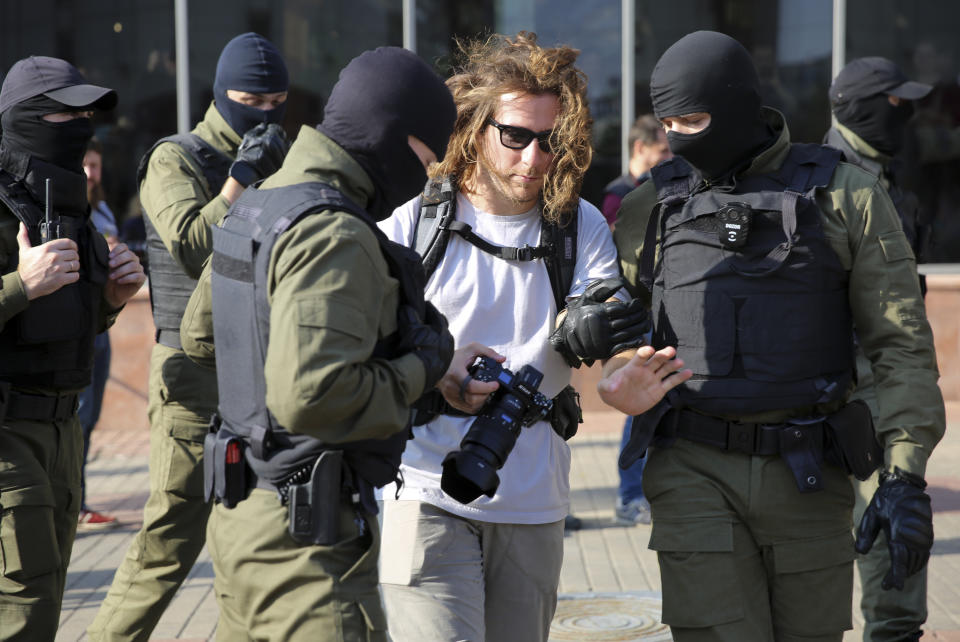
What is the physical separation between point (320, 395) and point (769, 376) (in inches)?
54.8

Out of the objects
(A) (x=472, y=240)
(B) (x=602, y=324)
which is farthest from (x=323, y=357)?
(A) (x=472, y=240)

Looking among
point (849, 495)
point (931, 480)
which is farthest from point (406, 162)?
point (931, 480)

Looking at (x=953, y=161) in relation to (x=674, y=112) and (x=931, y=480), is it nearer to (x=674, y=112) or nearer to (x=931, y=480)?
(x=931, y=480)

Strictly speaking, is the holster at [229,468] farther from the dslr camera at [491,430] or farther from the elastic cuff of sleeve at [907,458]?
the elastic cuff of sleeve at [907,458]

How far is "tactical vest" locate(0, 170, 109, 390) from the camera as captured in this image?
3.68 m

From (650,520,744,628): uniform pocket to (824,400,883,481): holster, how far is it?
0.35m

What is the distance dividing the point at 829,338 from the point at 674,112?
751 millimetres

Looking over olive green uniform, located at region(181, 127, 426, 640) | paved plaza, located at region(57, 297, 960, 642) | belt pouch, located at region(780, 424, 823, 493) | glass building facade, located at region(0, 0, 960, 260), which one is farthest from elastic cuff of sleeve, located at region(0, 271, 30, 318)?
glass building facade, located at region(0, 0, 960, 260)

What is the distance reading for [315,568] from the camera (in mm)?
2467

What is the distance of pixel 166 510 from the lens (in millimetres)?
4270

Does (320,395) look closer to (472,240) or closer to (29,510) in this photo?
(472,240)

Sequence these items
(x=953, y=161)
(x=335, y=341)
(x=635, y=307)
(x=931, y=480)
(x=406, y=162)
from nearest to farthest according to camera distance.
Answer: (x=335, y=341), (x=406, y=162), (x=635, y=307), (x=931, y=480), (x=953, y=161)

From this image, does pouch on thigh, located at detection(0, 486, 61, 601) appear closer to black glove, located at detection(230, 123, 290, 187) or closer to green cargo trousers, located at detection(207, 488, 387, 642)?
green cargo trousers, located at detection(207, 488, 387, 642)

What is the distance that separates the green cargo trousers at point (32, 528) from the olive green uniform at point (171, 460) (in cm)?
47
